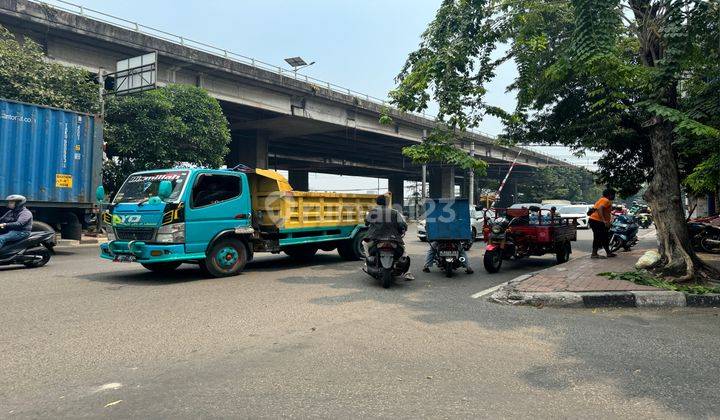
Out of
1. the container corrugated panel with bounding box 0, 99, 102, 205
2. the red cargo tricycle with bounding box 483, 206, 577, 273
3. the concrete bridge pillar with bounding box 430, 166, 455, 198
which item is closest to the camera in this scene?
the red cargo tricycle with bounding box 483, 206, 577, 273

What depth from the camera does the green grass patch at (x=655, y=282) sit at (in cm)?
661

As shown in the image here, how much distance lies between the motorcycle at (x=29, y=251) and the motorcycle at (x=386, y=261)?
22.4 ft

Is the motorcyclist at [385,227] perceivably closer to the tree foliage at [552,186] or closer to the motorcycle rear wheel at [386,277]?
the motorcycle rear wheel at [386,277]

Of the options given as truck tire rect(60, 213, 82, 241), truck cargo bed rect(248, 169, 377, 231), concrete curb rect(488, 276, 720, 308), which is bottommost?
concrete curb rect(488, 276, 720, 308)

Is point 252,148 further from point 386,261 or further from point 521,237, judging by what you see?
point 386,261

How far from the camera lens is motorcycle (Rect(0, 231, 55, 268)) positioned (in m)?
8.92

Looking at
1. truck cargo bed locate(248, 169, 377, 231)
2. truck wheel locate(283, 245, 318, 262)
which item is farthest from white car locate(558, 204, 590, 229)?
truck cargo bed locate(248, 169, 377, 231)

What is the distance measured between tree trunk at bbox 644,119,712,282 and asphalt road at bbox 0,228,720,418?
72.0 inches

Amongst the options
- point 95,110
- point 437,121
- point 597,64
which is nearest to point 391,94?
point 437,121

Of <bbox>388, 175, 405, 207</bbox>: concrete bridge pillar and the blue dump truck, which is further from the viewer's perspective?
<bbox>388, 175, 405, 207</bbox>: concrete bridge pillar

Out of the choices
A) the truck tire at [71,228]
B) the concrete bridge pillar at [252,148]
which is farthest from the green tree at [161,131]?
the concrete bridge pillar at [252,148]

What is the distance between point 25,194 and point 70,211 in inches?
57.4

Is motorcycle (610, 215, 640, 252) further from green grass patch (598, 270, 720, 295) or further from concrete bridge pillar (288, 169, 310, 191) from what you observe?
concrete bridge pillar (288, 169, 310, 191)

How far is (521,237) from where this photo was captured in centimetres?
1034
